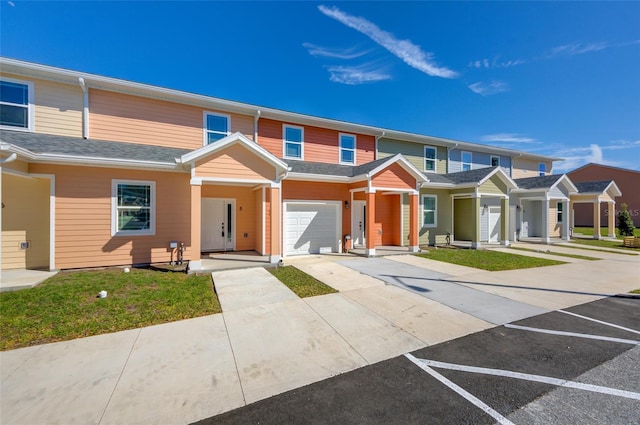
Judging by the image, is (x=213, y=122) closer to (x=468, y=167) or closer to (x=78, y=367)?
(x=78, y=367)

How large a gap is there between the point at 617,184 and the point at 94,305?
Result: 1764 inches

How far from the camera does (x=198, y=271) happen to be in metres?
8.04

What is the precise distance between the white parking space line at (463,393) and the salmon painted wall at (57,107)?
1227 centimetres

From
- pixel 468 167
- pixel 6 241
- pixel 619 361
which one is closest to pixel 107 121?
pixel 6 241

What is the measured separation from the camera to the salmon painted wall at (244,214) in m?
11.4

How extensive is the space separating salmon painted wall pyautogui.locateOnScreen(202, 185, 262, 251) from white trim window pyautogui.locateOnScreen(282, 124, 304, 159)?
8.45 feet

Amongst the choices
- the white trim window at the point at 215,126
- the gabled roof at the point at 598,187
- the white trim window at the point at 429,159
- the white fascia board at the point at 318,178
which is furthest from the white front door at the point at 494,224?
the white trim window at the point at 215,126

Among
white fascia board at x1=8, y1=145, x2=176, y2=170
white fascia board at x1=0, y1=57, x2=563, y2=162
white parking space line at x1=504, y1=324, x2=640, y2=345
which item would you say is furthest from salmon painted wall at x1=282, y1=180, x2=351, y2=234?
white parking space line at x1=504, y1=324, x2=640, y2=345

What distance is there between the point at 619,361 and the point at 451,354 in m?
2.33

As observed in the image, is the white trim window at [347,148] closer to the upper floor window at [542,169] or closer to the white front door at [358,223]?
the white front door at [358,223]

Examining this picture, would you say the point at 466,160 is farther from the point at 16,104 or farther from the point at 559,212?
the point at 16,104

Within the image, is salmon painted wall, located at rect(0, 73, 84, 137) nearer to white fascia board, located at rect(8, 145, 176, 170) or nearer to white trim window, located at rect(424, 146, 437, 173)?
white fascia board, located at rect(8, 145, 176, 170)

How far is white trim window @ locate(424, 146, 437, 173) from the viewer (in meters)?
15.9

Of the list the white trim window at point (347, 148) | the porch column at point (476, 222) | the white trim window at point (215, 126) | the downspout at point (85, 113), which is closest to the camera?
the downspout at point (85, 113)
